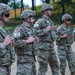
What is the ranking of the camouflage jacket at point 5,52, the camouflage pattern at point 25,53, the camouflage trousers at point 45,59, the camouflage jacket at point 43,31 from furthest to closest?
the camouflage trousers at point 45,59 < the camouflage jacket at point 43,31 < the camouflage pattern at point 25,53 < the camouflage jacket at point 5,52

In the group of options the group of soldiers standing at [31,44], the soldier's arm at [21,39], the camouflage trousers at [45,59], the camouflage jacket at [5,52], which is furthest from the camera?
the camouflage trousers at [45,59]

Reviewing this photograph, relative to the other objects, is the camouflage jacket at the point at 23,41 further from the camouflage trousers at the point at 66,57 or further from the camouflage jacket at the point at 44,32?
the camouflage trousers at the point at 66,57

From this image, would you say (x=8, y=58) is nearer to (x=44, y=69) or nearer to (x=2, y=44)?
(x=2, y=44)

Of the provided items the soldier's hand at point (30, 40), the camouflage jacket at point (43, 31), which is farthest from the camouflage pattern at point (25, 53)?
the camouflage jacket at point (43, 31)

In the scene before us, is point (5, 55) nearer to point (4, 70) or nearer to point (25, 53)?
point (4, 70)

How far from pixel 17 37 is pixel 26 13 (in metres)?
0.51

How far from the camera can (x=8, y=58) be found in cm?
486

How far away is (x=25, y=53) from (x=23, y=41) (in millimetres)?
281

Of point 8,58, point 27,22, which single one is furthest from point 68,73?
point 8,58

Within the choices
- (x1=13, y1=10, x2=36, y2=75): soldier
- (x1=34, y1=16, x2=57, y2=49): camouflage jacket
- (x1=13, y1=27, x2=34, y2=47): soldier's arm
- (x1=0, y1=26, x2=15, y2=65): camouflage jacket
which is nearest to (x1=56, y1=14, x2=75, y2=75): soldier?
(x1=34, y1=16, x2=57, y2=49): camouflage jacket

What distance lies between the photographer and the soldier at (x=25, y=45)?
5652 mm

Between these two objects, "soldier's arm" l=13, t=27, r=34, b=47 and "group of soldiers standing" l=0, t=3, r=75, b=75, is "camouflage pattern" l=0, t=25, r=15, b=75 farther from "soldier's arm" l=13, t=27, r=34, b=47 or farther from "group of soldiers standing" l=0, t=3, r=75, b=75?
"soldier's arm" l=13, t=27, r=34, b=47

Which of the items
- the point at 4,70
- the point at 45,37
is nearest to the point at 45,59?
the point at 45,37

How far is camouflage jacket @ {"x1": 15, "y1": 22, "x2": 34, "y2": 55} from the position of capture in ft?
18.5
